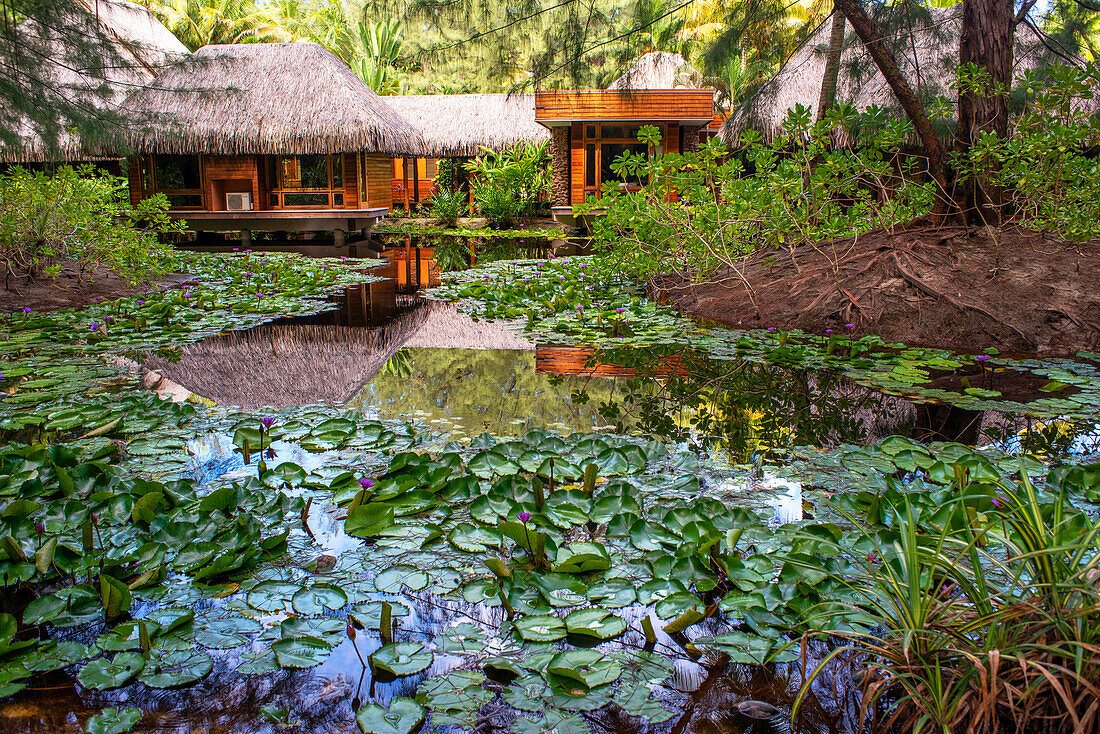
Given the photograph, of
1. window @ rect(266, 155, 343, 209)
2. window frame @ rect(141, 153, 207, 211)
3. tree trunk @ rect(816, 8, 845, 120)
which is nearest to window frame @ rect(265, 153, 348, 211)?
window @ rect(266, 155, 343, 209)

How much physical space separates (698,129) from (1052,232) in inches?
516

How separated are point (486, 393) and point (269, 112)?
44.0ft

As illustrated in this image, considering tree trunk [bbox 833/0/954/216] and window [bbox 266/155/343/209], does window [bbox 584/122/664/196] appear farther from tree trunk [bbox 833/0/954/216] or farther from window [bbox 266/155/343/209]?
tree trunk [bbox 833/0/954/216]

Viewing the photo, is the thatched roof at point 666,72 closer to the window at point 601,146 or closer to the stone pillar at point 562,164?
the window at point 601,146

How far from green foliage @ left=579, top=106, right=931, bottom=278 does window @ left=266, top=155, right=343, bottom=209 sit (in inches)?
424

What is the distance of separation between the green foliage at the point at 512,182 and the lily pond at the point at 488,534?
652 inches

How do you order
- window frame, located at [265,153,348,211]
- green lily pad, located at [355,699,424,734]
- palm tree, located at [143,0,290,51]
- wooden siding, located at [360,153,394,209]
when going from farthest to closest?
palm tree, located at [143,0,290,51]
wooden siding, located at [360,153,394,209]
window frame, located at [265,153,348,211]
green lily pad, located at [355,699,424,734]

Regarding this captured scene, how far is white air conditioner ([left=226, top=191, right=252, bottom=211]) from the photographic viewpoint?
15.3 m

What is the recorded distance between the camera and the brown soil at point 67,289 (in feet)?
23.2

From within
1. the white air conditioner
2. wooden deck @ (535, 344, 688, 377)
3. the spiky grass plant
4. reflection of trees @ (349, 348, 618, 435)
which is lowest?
reflection of trees @ (349, 348, 618, 435)

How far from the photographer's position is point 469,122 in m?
23.1

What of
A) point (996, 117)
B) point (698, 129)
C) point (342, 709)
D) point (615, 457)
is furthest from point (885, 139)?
point (698, 129)

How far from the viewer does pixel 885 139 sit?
19.2ft

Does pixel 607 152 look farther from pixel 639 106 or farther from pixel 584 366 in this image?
pixel 584 366
